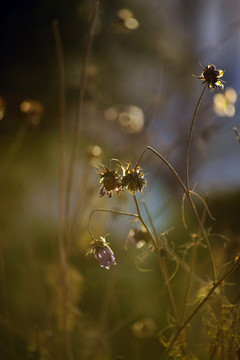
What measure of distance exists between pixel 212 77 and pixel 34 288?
51 cm

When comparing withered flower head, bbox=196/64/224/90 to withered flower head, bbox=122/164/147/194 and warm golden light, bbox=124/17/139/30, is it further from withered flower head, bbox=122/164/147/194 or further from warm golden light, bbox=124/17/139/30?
warm golden light, bbox=124/17/139/30

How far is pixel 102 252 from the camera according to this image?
33 cm

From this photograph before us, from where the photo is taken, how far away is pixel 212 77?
31 centimetres

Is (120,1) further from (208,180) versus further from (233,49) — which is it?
(208,180)

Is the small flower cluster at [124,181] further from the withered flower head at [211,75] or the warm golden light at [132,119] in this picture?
the warm golden light at [132,119]

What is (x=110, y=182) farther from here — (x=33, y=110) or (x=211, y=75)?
(x=33, y=110)

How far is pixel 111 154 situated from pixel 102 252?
38cm

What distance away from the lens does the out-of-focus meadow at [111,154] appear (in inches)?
23.6

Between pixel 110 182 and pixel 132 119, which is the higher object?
pixel 132 119

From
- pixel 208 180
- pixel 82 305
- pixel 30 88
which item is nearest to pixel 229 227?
pixel 208 180

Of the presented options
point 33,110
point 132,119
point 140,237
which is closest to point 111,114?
point 132,119

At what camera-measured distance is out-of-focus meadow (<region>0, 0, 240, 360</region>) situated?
0.60 metres

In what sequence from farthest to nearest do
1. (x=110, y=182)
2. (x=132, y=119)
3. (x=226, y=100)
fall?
(x=132, y=119) < (x=226, y=100) < (x=110, y=182)

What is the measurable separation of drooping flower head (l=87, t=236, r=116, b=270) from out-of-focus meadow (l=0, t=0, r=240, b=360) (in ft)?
0.67
